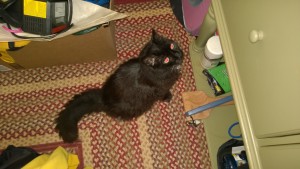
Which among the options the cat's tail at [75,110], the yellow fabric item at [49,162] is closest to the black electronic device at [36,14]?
the cat's tail at [75,110]

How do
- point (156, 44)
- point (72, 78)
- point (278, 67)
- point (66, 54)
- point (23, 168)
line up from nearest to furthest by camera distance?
1. point (278, 67)
2. point (23, 168)
3. point (156, 44)
4. point (66, 54)
5. point (72, 78)

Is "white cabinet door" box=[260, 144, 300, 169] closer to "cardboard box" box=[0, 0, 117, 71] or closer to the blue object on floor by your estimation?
the blue object on floor

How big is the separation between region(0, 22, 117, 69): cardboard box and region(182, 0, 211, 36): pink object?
17.3 inches

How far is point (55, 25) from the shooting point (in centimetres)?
90

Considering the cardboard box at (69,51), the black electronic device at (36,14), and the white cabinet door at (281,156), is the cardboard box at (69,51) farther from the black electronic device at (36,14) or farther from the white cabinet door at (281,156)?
the white cabinet door at (281,156)

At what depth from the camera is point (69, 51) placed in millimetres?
1227

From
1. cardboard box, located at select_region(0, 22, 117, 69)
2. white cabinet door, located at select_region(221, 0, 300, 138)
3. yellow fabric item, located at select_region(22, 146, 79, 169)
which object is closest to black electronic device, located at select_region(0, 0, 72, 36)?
cardboard box, located at select_region(0, 22, 117, 69)

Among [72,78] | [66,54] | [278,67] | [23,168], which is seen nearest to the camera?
→ [278,67]

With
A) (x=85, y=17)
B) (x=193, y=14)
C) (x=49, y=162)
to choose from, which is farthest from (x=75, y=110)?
(x=193, y=14)

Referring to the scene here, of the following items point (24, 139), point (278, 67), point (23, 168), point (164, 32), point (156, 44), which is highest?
point (164, 32)

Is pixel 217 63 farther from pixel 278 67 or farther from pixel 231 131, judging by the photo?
pixel 278 67

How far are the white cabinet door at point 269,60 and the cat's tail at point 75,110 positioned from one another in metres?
0.66

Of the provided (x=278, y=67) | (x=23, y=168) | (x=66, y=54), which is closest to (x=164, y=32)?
(x=66, y=54)

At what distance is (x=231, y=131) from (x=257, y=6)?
2.60 feet
